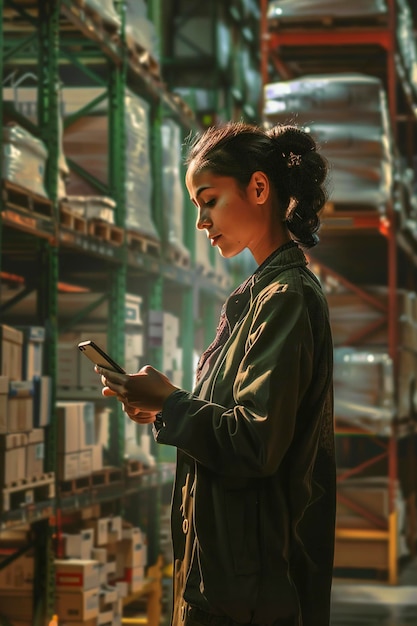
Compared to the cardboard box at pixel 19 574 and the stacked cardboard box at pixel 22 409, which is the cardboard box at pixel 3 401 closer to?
the stacked cardboard box at pixel 22 409

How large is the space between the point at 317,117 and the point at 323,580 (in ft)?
21.6

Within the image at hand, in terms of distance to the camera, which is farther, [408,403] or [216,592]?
[408,403]

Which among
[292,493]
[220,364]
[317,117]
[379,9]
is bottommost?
[292,493]

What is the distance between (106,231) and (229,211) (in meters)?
3.98

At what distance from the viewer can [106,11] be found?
6.16 m

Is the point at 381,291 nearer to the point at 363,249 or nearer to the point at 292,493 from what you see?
the point at 363,249

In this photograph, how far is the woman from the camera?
6.46ft

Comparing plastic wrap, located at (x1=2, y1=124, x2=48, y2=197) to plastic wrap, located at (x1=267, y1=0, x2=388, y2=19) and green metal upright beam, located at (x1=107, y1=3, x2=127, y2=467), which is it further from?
plastic wrap, located at (x1=267, y1=0, x2=388, y2=19)

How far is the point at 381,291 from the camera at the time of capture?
8844 millimetres

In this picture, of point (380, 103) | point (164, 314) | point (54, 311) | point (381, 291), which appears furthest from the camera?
point (381, 291)

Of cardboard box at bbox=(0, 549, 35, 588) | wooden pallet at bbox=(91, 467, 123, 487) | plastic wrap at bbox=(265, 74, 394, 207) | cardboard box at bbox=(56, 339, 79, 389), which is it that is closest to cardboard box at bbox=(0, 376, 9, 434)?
cardboard box at bbox=(0, 549, 35, 588)

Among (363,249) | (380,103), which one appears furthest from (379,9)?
(363,249)

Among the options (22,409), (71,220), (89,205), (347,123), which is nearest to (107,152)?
(89,205)

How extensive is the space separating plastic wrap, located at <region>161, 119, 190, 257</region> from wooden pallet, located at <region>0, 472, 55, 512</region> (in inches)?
119
